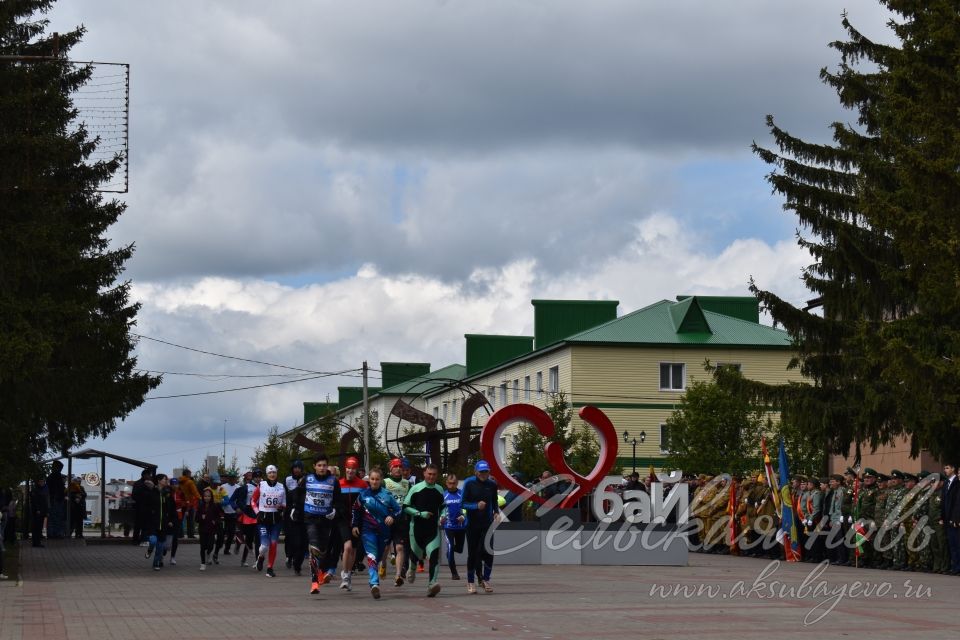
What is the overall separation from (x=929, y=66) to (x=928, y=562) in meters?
8.95

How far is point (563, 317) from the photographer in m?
88.1

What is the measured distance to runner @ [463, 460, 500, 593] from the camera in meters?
20.5

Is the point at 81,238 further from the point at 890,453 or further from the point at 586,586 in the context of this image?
the point at 890,453

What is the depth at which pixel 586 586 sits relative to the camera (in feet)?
72.3

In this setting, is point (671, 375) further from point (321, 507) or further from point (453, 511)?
point (321, 507)

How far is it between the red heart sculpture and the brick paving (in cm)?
379

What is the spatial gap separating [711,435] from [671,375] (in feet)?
76.3

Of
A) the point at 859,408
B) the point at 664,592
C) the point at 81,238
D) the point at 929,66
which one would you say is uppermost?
the point at 929,66

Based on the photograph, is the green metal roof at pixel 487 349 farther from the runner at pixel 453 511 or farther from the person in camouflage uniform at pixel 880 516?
the runner at pixel 453 511

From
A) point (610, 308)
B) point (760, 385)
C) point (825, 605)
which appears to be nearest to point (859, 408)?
point (760, 385)

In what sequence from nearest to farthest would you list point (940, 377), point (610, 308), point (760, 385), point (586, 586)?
point (586, 586), point (940, 377), point (760, 385), point (610, 308)

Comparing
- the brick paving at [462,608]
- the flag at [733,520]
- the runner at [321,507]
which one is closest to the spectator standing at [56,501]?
the brick paving at [462,608]

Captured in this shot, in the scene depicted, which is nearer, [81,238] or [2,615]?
[2,615]

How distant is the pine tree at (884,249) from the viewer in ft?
83.9
